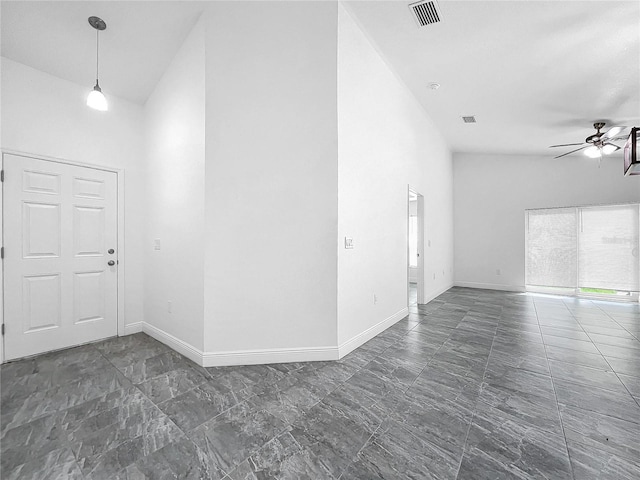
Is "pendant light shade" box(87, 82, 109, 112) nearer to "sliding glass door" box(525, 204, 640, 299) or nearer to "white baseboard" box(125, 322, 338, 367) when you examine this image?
"white baseboard" box(125, 322, 338, 367)

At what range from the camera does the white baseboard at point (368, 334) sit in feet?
9.44

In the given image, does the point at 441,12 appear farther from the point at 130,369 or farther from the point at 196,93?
the point at 130,369

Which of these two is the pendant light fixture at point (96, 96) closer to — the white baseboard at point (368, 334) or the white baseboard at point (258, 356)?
the white baseboard at point (258, 356)

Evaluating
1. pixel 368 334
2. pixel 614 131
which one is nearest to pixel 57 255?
pixel 368 334

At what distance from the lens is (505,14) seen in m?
2.68

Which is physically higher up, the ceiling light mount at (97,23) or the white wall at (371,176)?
the ceiling light mount at (97,23)

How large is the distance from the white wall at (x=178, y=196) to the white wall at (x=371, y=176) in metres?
1.42

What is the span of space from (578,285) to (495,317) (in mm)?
3299

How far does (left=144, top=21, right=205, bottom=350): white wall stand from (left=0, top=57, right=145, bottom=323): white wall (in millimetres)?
193

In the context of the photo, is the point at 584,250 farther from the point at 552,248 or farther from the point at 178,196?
the point at 178,196

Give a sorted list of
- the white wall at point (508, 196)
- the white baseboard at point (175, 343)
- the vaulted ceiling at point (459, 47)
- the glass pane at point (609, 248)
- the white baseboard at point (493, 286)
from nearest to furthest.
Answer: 1. the vaulted ceiling at point (459, 47)
2. the white baseboard at point (175, 343)
3. the glass pane at point (609, 248)
4. the white wall at point (508, 196)
5. the white baseboard at point (493, 286)

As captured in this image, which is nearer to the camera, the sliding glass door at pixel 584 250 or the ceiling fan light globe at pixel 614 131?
the ceiling fan light globe at pixel 614 131

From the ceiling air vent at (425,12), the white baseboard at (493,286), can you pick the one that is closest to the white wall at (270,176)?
the ceiling air vent at (425,12)

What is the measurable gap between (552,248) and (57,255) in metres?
9.10
